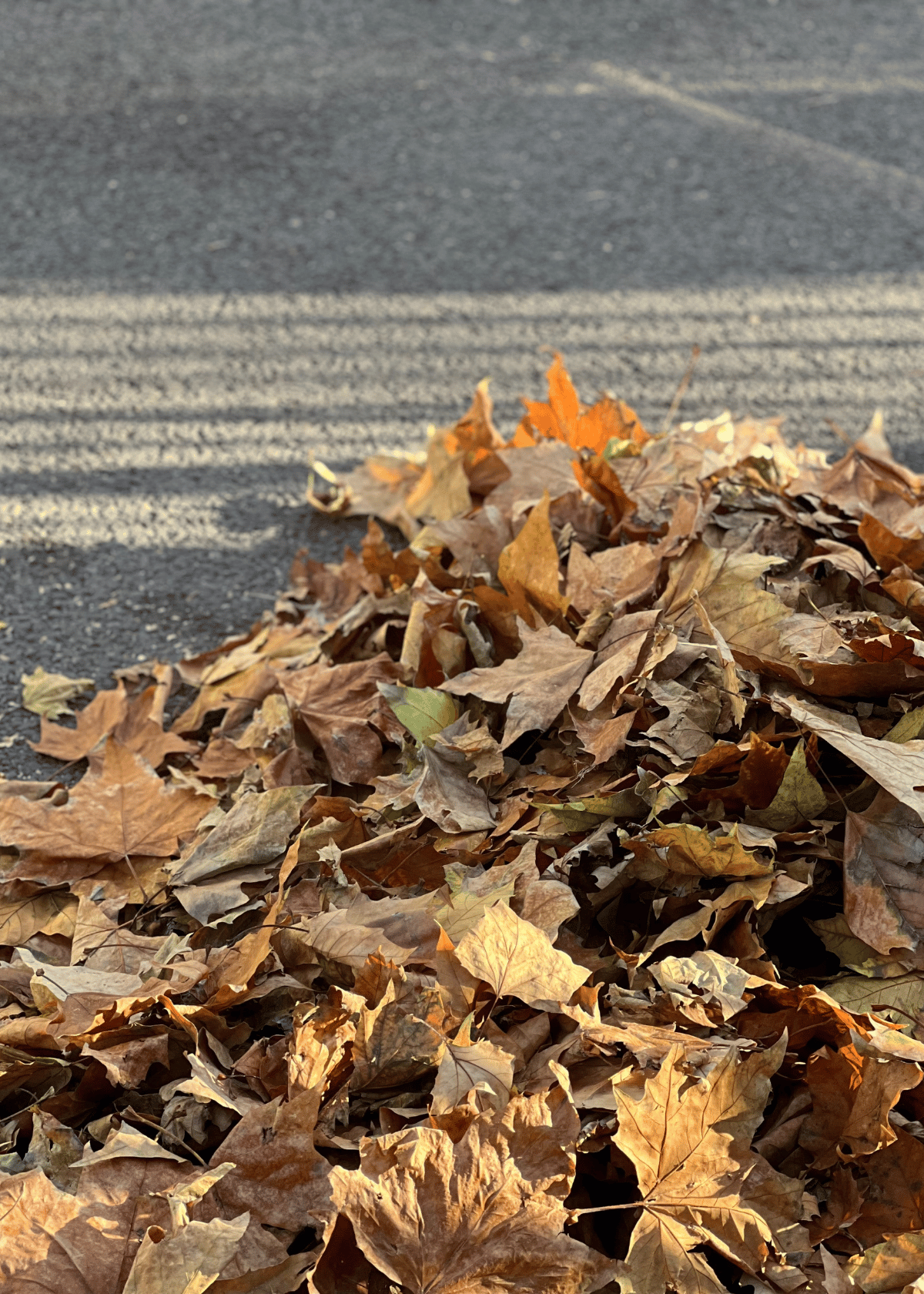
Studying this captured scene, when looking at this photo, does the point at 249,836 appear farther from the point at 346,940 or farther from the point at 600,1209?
the point at 600,1209

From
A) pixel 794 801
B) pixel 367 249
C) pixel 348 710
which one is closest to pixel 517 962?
pixel 794 801

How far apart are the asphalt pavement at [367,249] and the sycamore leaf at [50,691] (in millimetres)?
32

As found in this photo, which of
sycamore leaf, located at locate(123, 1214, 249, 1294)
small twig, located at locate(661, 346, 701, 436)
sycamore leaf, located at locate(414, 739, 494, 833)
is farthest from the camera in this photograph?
small twig, located at locate(661, 346, 701, 436)

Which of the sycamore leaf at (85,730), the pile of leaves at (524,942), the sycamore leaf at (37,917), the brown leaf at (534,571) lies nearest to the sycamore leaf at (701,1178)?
the pile of leaves at (524,942)

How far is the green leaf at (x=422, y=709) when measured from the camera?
156cm

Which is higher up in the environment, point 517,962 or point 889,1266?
point 517,962

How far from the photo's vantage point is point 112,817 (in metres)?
1.67

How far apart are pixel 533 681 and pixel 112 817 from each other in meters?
0.66

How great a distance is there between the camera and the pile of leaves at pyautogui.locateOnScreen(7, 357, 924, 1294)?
1.03m

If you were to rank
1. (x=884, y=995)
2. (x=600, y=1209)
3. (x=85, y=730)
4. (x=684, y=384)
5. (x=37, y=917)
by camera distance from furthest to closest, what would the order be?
1. (x=684, y=384)
2. (x=85, y=730)
3. (x=37, y=917)
4. (x=884, y=995)
5. (x=600, y=1209)

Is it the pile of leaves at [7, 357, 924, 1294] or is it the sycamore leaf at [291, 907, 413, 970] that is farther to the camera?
the sycamore leaf at [291, 907, 413, 970]

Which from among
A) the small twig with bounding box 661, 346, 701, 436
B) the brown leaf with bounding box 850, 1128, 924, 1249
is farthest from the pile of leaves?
the small twig with bounding box 661, 346, 701, 436

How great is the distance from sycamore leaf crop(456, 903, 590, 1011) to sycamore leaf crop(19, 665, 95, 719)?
1219 mm

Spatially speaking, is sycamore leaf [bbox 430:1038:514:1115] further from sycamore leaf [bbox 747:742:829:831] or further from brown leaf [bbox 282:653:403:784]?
brown leaf [bbox 282:653:403:784]
